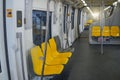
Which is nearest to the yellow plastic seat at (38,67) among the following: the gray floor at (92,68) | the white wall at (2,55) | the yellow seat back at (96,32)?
the gray floor at (92,68)

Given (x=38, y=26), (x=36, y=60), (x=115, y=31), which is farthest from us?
(x=115, y=31)

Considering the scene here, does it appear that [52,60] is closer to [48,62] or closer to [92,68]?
[48,62]

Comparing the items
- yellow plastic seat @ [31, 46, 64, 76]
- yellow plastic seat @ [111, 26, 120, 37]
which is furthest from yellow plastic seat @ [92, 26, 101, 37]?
yellow plastic seat @ [31, 46, 64, 76]

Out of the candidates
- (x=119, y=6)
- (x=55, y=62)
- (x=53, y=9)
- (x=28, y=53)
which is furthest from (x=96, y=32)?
(x=28, y=53)

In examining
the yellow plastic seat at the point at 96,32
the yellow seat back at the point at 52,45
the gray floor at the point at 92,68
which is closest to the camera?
the gray floor at the point at 92,68

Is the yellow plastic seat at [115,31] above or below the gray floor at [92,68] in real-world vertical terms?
above

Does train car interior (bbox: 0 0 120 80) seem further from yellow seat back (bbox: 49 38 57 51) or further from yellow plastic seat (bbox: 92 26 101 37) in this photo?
yellow plastic seat (bbox: 92 26 101 37)

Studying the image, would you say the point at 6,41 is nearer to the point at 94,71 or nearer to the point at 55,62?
the point at 55,62

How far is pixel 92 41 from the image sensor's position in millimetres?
12539

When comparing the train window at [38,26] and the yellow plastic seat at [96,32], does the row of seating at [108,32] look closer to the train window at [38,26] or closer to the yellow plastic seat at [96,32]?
the yellow plastic seat at [96,32]

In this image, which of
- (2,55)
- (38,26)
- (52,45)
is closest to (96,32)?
(52,45)

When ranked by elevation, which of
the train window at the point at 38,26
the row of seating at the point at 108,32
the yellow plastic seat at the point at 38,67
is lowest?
the yellow plastic seat at the point at 38,67

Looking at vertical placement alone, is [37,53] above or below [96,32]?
below

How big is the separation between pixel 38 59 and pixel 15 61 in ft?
4.99
